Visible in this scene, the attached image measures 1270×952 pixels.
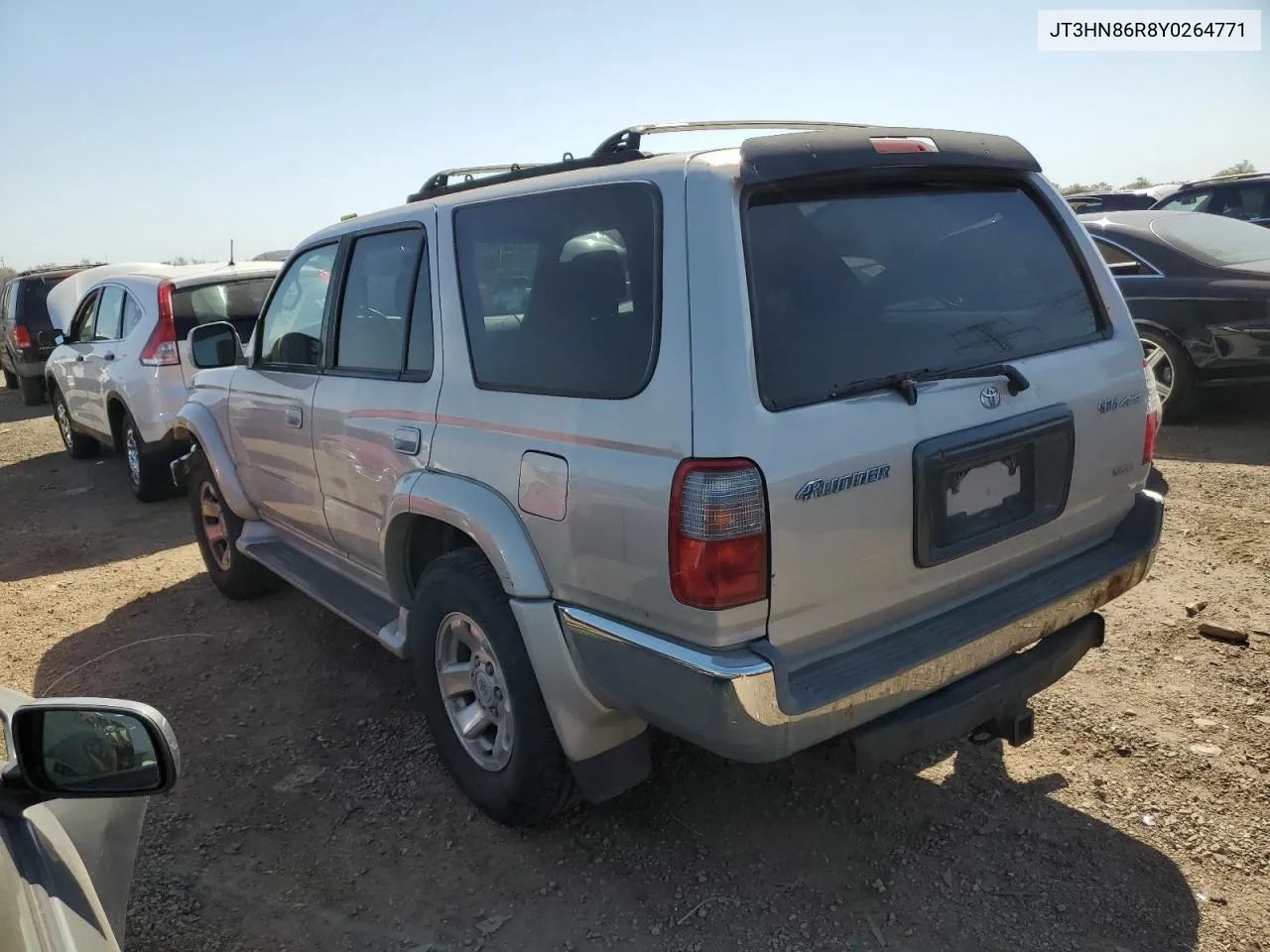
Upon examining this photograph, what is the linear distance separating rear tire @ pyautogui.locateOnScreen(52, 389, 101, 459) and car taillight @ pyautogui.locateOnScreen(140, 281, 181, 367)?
2.98 m

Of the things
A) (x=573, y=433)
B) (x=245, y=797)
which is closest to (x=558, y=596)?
(x=573, y=433)

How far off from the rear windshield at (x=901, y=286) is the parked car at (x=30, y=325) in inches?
558

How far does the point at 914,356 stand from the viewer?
2516 mm

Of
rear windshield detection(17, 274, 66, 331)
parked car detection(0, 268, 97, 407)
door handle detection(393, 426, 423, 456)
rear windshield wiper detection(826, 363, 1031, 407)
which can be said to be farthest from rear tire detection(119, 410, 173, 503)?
rear windshield detection(17, 274, 66, 331)

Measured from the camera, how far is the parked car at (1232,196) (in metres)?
11.2

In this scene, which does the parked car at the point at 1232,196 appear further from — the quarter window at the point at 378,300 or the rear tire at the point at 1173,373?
the quarter window at the point at 378,300

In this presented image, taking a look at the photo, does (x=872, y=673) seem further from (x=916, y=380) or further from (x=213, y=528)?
(x=213, y=528)

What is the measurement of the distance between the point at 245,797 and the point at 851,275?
2721mm

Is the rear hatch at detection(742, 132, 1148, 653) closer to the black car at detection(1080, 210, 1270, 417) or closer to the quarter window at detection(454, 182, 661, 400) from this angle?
the quarter window at detection(454, 182, 661, 400)

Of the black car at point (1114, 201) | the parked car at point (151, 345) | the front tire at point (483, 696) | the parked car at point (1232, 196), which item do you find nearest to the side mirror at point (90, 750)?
the front tire at point (483, 696)

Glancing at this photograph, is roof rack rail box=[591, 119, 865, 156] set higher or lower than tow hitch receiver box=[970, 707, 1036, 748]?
higher

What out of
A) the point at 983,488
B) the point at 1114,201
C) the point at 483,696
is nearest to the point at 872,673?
the point at 983,488

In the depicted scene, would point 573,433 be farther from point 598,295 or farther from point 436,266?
point 436,266

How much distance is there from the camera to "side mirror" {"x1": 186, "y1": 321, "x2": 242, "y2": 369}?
4539 millimetres
